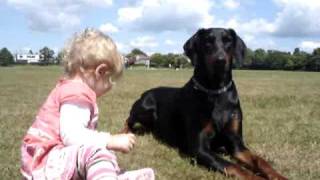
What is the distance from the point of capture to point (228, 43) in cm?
715

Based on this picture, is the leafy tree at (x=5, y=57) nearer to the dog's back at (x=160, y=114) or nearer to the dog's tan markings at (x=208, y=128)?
the dog's back at (x=160, y=114)

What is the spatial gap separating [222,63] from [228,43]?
2.00ft

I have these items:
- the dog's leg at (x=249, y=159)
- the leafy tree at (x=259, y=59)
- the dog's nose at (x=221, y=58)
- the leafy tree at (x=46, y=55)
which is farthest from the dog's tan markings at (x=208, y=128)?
the leafy tree at (x=46, y=55)

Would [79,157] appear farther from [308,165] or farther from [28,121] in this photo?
[28,121]

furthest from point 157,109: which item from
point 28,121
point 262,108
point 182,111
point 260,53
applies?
point 260,53

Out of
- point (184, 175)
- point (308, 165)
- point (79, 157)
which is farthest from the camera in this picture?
point (308, 165)

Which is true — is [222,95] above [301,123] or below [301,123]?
above

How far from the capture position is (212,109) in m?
6.62

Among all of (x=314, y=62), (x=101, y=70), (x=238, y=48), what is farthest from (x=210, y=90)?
(x=314, y=62)

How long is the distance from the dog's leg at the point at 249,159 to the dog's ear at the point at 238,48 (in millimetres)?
1202

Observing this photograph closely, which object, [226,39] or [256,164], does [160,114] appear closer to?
[226,39]

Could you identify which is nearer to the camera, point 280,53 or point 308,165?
point 308,165

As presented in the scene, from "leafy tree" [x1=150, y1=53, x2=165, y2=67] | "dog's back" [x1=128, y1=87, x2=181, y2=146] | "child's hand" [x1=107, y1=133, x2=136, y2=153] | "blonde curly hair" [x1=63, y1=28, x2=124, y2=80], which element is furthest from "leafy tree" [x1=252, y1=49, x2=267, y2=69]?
"child's hand" [x1=107, y1=133, x2=136, y2=153]

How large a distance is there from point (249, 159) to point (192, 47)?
1.83 m
